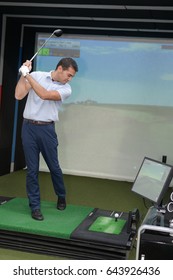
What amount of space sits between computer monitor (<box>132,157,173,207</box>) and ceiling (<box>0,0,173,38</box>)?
6.89 ft

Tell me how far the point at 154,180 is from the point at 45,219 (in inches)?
39.5

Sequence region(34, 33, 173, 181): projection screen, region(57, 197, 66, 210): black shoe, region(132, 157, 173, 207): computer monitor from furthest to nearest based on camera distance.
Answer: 1. region(34, 33, 173, 181): projection screen
2. region(57, 197, 66, 210): black shoe
3. region(132, 157, 173, 207): computer monitor

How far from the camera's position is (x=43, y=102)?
3.13 meters

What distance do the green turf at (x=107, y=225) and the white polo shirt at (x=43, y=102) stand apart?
38.9 inches

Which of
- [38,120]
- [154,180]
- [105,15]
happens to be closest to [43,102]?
[38,120]

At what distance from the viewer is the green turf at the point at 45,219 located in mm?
2871

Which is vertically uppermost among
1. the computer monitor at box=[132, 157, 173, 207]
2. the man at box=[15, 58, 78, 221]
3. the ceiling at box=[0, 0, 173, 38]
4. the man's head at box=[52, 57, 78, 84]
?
the ceiling at box=[0, 0, 173, 38]

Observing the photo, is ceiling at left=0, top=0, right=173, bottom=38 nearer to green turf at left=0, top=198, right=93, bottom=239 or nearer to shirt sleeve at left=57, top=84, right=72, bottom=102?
shirt sleeve at left=57, top=84, right=72, bottom=102

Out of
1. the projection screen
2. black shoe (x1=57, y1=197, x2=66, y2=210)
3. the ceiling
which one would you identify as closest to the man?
black shoe (x1=57, y1=197, x2=66, y2=210)

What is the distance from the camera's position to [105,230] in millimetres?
2977

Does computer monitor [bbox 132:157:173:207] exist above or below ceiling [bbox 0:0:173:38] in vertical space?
below

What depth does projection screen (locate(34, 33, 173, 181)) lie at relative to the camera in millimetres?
5531

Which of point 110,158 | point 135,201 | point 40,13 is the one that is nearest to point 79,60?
point 40,13

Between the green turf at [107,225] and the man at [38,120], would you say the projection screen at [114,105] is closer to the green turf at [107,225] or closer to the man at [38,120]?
the green turf at [107,225]
